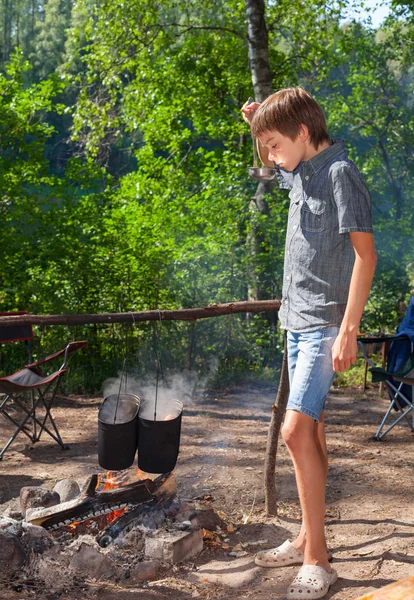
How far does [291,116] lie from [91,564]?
2.11 meters

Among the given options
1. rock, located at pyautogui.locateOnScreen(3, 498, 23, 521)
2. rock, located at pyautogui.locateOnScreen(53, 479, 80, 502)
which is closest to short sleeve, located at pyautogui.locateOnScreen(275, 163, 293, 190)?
rock, located at pyautogui.locateOnScreen(53, 479, 80, 502)

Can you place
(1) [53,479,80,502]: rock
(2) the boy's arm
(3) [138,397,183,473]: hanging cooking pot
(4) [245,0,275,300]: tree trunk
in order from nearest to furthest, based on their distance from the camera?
1. (2) the boy's arm
2. (3) [138,397,183,473]: hanging cooking pot
3. (1) [53,479,80,502]: rock
4. (4) [245,0,275,300]: tree trunk

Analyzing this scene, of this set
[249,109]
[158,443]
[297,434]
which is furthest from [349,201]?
[158,443]

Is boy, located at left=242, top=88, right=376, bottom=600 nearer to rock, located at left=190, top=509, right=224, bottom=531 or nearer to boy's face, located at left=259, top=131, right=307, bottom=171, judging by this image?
boy's face, located at left=259, top=131, right=307, bottom=171

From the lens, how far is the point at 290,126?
2.69 metres

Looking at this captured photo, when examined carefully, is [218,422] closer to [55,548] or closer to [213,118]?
[55,548]

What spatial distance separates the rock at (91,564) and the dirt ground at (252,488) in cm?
7

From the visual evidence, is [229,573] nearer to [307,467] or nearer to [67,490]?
[307,467]

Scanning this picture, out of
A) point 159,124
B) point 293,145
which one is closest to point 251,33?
point 159,124

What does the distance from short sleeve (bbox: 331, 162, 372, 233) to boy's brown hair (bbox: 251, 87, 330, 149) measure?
7.1 inches

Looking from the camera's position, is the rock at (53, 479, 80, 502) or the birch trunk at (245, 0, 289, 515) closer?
the rock at (53, 479, 80, 502)

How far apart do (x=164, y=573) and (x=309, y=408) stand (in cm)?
113

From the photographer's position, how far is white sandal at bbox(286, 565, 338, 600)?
8.99 ft

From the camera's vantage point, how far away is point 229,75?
14.3 metres
